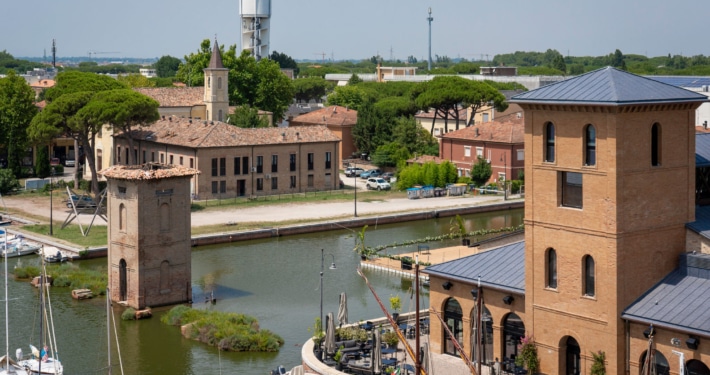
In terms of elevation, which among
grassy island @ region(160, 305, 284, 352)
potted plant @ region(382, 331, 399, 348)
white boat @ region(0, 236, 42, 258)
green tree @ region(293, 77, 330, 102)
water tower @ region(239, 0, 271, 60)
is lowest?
grassy island @ region(160, 305, 284, 352)

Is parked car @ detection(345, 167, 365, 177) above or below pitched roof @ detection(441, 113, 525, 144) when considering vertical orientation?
below

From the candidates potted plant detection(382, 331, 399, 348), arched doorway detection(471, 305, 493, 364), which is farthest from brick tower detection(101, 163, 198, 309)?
arched doorway detection(471, 305, 493, 364)

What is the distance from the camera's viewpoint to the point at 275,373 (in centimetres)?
3316

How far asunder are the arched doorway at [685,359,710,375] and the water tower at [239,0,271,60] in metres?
121

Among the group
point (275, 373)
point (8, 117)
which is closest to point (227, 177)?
point (8, 117)

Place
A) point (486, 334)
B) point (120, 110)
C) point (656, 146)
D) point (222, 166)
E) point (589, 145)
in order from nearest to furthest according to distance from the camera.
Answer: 1. point (589, 145)
2. point (656, 146)
3. point (486, 334)
4. point (120, 110)
5. point (222, 166)

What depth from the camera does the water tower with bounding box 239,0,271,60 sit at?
146 m

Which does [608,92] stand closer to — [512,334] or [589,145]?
[589,145]

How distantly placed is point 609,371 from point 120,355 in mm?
15497

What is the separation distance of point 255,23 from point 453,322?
384ft

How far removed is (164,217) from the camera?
42.6 m

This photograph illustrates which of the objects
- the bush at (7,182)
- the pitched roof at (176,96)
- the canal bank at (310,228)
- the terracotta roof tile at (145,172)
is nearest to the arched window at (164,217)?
the terracotta roof tile at (145,172)

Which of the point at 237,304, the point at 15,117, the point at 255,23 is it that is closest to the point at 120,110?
the point at 15,117

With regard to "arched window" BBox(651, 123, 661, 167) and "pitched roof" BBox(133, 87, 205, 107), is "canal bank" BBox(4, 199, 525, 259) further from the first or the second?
"arched window" BBox(651, 123, 661, 167)
